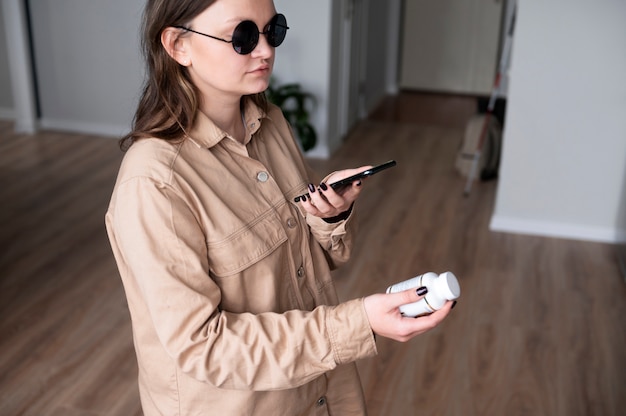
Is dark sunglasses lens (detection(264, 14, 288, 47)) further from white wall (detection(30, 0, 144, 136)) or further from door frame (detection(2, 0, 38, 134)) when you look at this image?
door frame (detection(2, 0, 38, 134))

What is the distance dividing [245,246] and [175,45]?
→ 12.6 inches

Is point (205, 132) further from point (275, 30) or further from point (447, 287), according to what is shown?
point (447, 287)

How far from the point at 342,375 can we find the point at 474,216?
9.65 ft

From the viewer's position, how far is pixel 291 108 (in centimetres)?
512

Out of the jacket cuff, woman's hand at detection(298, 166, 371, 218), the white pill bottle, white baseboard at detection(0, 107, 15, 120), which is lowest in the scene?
white baseboard at detection(0, 107, 15, 120)

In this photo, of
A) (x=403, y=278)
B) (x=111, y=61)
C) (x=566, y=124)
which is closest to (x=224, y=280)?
(x=403, y=278)

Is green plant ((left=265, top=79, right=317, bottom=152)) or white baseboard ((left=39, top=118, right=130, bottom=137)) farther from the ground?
green plant ((left=265, top=79, right=317, bottom=152))

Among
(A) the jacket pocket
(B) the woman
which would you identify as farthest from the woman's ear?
(A) the jacket pocket

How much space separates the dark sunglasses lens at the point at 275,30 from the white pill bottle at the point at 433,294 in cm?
43

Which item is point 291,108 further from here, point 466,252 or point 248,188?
point 248,188

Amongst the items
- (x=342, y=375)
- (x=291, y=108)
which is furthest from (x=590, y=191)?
(x=342, y=375)

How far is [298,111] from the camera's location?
195 inches

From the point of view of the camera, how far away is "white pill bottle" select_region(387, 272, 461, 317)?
1003 mm

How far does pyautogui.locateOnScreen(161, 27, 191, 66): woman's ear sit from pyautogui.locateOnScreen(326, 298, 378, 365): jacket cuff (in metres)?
0.44
